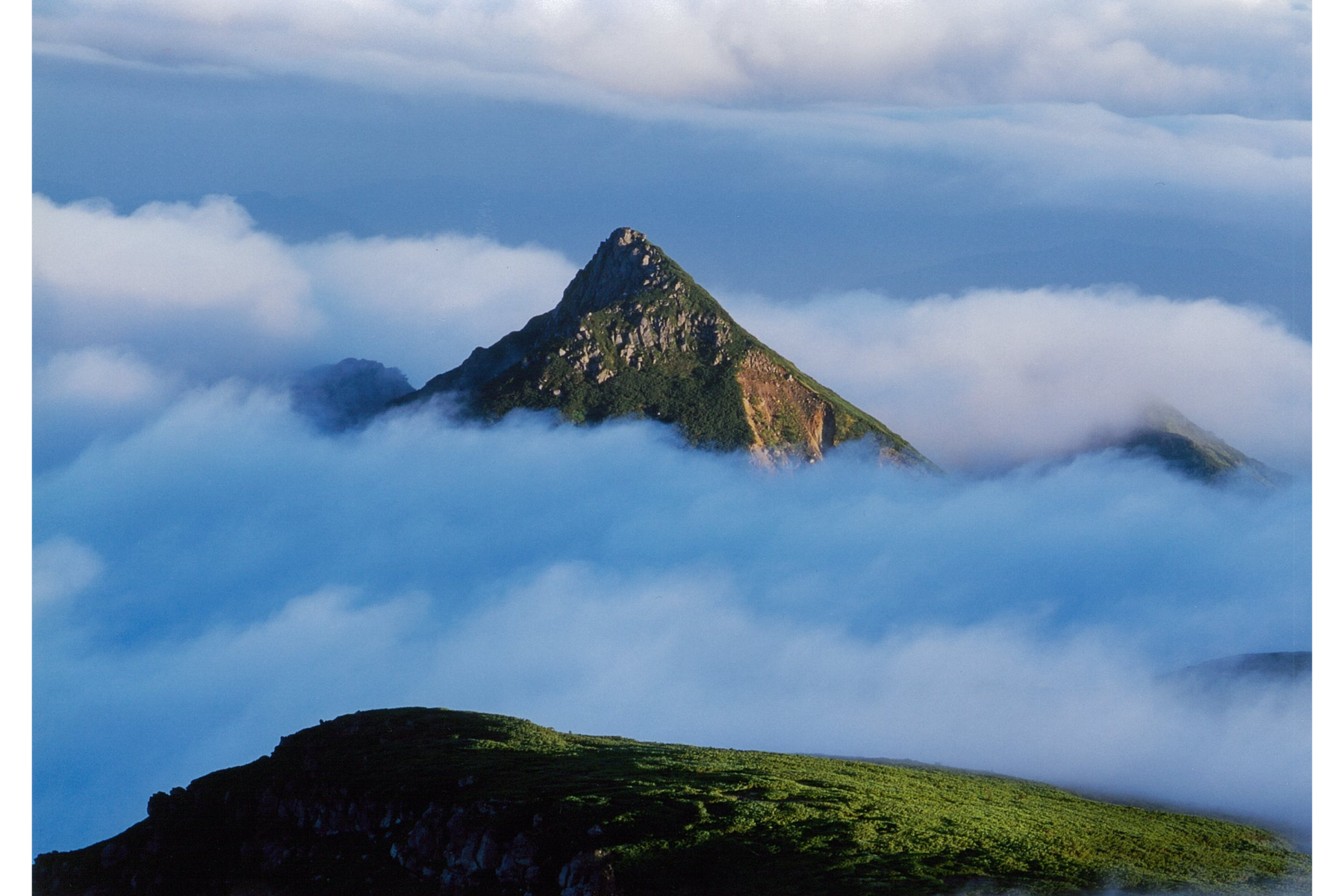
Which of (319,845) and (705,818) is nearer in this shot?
(705,818)

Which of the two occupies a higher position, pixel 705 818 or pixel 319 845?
pixel 705 818

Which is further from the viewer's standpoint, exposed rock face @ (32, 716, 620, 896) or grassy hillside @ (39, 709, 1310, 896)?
exposed rock face @ (32, 716, 620, 896)

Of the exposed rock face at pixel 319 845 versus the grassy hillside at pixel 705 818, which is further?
the exposed rock face at pixel 319 845
